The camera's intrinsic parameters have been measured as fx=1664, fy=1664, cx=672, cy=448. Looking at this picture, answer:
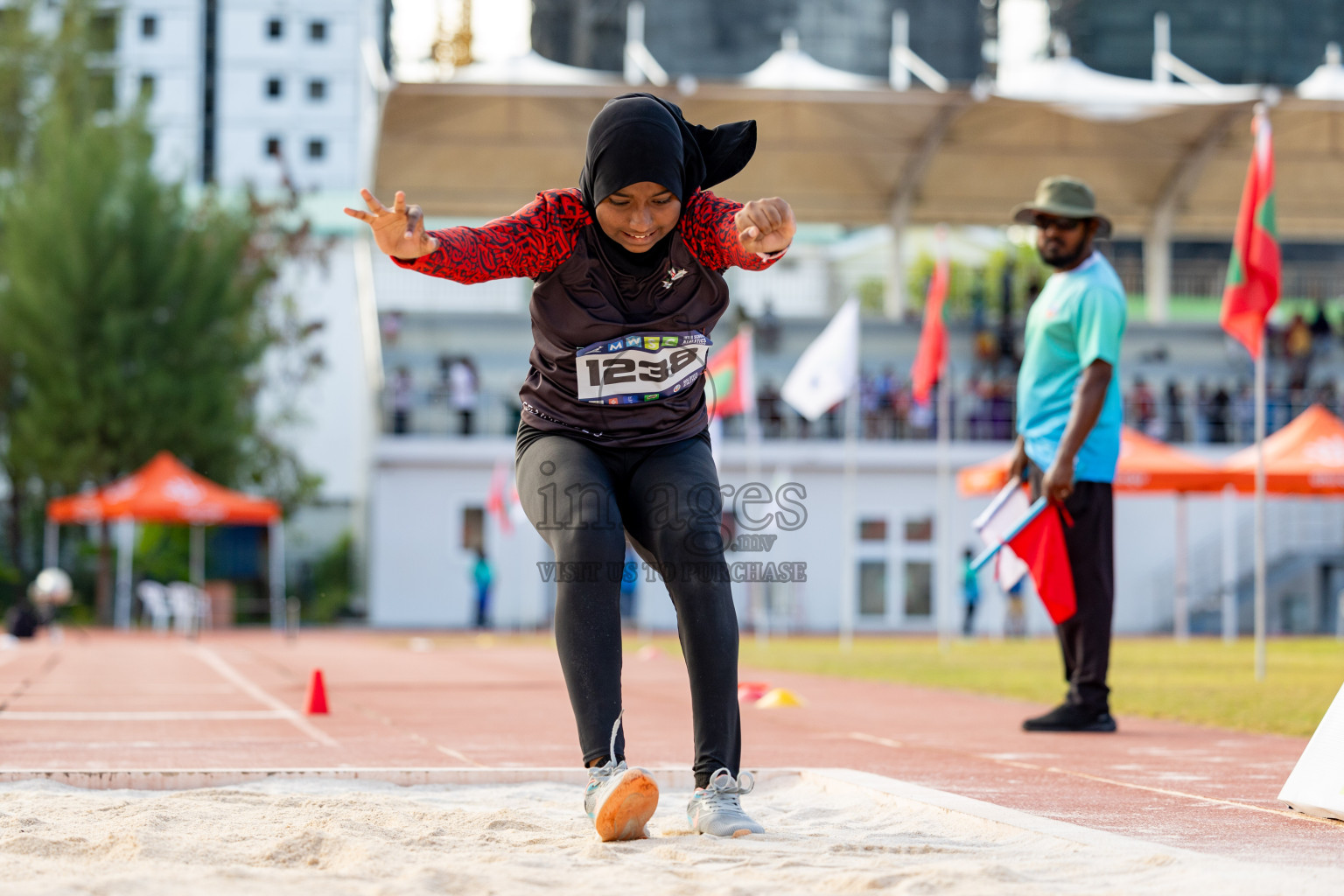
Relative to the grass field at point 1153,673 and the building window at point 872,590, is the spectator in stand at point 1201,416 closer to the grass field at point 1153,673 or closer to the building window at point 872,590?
the building window at point 872,590

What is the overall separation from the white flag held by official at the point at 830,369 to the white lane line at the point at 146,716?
12109mm

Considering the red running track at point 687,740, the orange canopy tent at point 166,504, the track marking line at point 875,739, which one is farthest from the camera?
the orange canopy tent at point 166,504

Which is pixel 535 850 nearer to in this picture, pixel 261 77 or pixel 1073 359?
pixel 1073 359

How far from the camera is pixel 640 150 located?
3865mm

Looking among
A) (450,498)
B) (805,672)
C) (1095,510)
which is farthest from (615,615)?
(450,498)

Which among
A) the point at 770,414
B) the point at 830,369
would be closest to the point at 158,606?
the point at 830,369

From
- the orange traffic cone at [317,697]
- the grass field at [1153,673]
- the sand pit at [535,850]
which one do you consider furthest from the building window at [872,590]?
the sand pit at [535,850]

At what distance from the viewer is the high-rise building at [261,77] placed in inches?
Answer: 2468

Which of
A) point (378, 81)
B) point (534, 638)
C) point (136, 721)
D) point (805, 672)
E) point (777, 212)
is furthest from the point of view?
point (378, 81)

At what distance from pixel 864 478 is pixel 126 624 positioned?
15.4 meters

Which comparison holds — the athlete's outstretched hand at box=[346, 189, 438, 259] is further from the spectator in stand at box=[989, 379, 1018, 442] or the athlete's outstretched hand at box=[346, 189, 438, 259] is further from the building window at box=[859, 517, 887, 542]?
the building window at box=[859, 517, 887, 542]

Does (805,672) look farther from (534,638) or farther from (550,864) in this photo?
(534,638)

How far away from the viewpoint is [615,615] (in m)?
4.05

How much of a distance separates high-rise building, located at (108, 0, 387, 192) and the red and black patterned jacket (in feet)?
199
